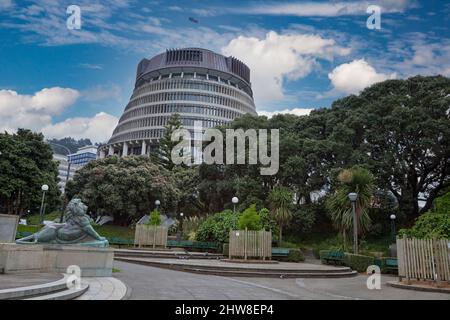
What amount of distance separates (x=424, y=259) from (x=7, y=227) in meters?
13.5

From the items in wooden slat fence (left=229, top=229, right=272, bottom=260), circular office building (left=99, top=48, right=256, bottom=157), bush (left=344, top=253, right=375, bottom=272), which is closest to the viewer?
bush (left=344, top=253, right=375, bottom=272)

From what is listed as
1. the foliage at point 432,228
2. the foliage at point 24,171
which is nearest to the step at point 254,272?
the foliage at point 432,228

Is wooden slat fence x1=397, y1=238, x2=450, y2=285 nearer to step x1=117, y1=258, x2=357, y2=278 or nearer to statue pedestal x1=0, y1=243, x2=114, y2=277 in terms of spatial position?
step x1=117, y1=258, x2=357, y2=278

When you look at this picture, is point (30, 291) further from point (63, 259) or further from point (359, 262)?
point (359, 262)

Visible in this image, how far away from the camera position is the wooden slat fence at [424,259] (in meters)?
11.6

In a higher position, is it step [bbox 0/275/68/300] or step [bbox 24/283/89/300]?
step [bbox 0/275/68/300]

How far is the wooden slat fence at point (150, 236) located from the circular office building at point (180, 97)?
67.8m

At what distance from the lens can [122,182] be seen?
39.7 metres

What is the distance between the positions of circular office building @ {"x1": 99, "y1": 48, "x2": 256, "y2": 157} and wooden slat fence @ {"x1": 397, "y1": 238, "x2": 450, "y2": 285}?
270 feet

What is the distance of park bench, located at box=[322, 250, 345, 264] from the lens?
20641 mm

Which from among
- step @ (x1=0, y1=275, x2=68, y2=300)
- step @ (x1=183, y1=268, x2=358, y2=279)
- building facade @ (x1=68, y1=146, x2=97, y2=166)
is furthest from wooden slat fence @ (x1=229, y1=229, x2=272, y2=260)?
→ building facade @ (x1=68, y1=146, x2=97, y2=166)
